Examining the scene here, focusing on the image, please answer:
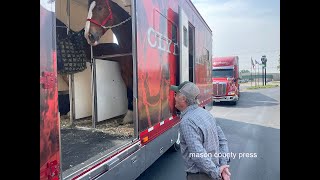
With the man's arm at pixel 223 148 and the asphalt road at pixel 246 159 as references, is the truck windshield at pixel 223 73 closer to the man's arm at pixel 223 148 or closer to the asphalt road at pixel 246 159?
the asphalt road at pixel 246 159

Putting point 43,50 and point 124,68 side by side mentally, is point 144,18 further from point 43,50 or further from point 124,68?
point 43,50

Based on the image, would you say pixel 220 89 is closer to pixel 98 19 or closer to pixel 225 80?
pixel 225 80

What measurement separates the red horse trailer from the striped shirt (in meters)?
0.91

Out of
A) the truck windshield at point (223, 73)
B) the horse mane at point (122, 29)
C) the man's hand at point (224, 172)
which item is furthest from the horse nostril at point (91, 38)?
the truck windshield at point (223, 73)

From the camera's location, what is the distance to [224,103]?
63.5 feet

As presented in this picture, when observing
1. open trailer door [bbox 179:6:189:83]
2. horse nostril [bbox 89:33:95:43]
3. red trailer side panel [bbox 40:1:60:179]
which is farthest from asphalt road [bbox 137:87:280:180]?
red trailer side panel [bbox 40:1:60:179]

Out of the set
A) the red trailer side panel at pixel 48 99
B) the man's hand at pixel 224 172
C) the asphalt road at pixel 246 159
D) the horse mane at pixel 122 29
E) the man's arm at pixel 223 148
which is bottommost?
the asphalt road at pixel 246 159

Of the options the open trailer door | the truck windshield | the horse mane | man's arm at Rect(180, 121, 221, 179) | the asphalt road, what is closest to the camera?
man's arm at Rect(180, 121, 221, 179)

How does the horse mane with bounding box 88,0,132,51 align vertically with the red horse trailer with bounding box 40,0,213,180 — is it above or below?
above

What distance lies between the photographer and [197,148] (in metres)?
2.31

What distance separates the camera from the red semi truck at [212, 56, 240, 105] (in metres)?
17.3

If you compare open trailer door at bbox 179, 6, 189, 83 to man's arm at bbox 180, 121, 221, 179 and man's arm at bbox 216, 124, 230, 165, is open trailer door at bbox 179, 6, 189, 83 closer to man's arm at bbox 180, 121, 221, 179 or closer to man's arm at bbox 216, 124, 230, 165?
man's arm at bbox 216, 124, 230, 165

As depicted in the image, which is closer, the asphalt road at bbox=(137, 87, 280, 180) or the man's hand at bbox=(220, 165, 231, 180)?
the man's hand at bbox=(220, 165, 231, 180)

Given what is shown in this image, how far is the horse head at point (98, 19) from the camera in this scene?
151 inches
